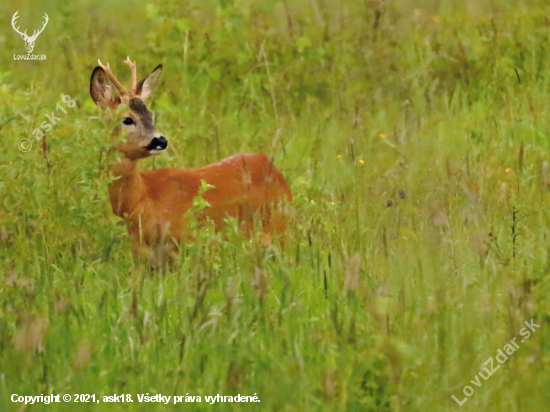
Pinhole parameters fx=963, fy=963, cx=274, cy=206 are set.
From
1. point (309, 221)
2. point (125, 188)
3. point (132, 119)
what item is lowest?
point (309, 221)

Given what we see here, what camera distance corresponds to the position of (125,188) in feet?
17.6

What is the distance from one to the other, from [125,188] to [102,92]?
1.85 ft

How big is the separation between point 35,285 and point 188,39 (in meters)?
4.42

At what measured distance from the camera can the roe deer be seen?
530 cm

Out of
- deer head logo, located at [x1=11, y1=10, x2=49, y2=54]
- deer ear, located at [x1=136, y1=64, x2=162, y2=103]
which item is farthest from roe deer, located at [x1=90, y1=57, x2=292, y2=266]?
deer head logo, located at [x1=11, y1=10, x2=49, y2=54]

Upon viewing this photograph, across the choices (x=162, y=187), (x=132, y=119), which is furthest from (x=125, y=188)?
(x=132, y=119)

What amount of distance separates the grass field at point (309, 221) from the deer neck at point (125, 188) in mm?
209

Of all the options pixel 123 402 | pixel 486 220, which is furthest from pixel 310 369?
pixel 486 220

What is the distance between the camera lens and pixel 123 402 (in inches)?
126

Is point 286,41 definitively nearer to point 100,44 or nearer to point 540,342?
point 100,44

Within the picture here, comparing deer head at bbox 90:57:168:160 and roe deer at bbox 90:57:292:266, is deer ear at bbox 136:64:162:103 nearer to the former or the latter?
roe deer at bbox 90:57:292:266

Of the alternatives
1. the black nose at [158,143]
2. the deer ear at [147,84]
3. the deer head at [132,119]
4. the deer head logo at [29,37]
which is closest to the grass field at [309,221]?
the deer head logo at [29,37]

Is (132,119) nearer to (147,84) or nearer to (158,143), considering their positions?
(158,143)

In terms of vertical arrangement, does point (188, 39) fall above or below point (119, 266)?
above
